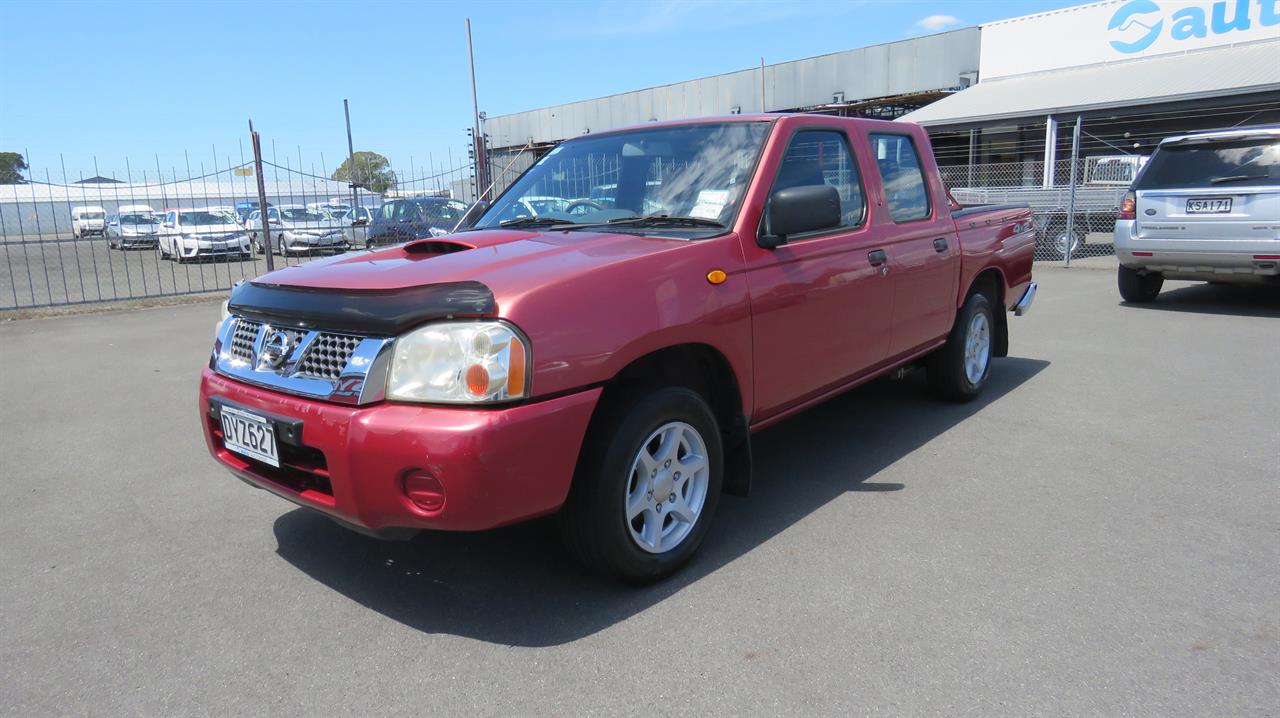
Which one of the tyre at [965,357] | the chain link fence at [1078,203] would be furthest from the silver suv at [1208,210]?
the chain link fence at [1078,203]

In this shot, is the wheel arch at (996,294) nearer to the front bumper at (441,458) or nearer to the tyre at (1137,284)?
the front bumper at (441,458)

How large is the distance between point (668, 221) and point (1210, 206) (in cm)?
765

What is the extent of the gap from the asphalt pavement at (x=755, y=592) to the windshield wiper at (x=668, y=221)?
1338 mm

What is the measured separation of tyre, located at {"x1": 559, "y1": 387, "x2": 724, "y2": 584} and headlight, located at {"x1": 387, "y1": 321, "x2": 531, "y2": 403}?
435 mm

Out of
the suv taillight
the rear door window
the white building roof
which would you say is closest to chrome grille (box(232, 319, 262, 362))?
the rear door window

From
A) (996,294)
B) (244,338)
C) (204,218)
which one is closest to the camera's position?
(244,338)

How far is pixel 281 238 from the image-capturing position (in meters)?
20.1

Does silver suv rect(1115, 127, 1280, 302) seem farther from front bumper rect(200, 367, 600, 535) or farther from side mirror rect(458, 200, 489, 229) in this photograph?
front bumper rect(200, 367, 600, 535)

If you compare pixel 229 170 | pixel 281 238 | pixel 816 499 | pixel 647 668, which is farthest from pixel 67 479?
pixel 281 238

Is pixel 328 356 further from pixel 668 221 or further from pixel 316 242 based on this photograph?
pixel 316 242

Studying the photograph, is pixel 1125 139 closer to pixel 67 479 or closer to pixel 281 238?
pixel 281 238

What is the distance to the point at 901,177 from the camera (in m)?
4.88

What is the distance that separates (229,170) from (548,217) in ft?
37.6

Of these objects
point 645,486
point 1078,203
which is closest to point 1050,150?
point 1078,203
